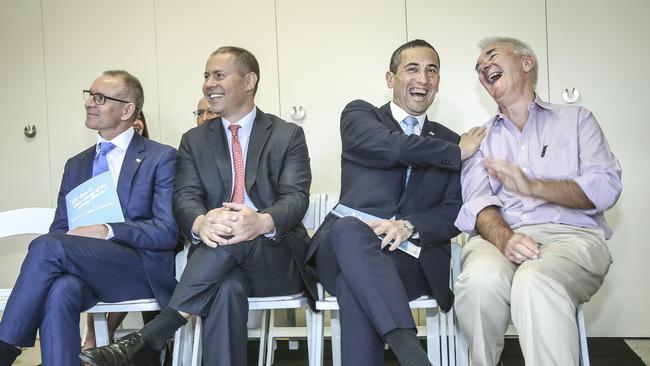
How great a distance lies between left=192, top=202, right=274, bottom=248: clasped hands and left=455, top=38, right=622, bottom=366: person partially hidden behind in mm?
772

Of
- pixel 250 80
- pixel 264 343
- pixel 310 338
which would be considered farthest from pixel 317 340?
pixel 250 80

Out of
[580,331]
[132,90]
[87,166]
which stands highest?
[132,90]

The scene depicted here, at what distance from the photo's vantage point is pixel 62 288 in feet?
8.32

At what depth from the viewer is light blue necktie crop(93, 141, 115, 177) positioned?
309cm

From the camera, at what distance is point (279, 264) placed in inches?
107

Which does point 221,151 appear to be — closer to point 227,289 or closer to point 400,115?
point 227,289

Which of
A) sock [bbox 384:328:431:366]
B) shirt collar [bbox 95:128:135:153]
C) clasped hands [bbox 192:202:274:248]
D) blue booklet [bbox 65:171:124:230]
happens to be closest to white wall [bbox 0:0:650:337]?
shirt collar [bbox 95:128:135:153]

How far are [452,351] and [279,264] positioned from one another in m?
0.77

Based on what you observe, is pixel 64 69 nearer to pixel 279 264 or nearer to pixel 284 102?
pixel 284 102

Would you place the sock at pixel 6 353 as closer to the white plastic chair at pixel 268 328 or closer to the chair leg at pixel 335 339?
the white plastic chair at pixel 268 328

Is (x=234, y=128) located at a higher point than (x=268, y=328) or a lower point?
higher

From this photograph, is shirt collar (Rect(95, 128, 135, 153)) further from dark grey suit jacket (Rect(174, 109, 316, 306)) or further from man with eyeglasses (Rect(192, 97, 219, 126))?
man with eyeglasses (Rect(192, 97, 219, 126))

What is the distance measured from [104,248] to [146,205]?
0.30 m

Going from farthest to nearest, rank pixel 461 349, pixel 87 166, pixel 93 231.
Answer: pixel 87 166
pixel 93 231
pixel 461 349
